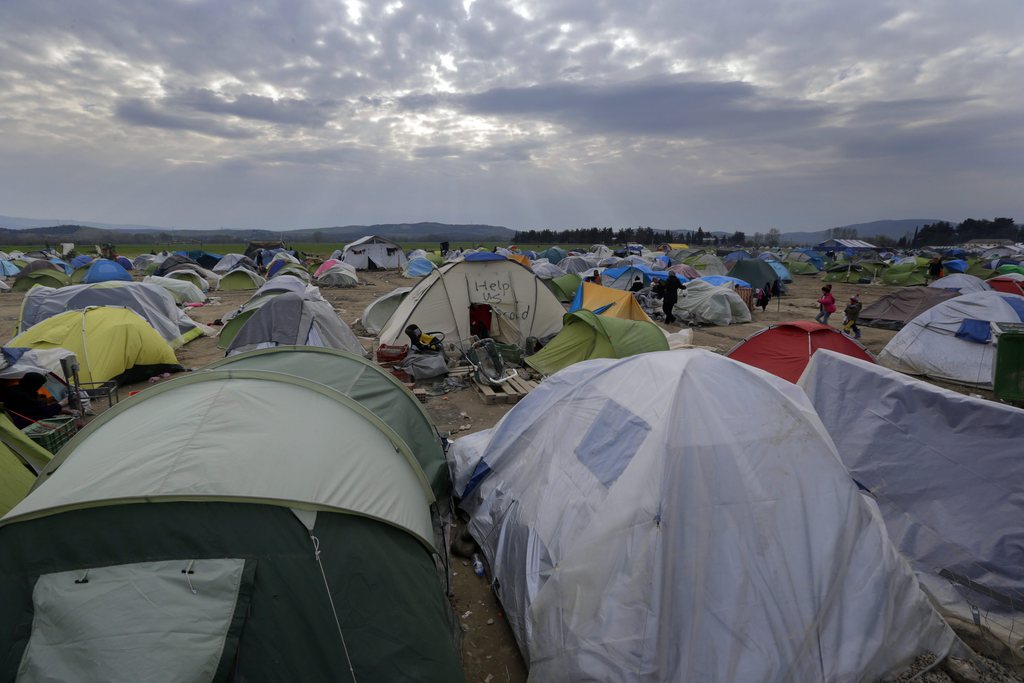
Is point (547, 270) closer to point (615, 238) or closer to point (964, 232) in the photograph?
point (615, 238)

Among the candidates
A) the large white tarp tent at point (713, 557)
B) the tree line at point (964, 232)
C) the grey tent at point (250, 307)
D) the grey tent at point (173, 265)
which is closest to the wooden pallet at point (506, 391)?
the grey tent at point (250, 307)

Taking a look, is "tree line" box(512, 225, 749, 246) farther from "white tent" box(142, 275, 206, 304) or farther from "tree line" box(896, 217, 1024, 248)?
"white tent" box(142, 275, 206, 304)

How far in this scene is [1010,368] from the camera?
9352 millimetres

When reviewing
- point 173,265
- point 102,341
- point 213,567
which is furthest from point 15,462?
point 173,265

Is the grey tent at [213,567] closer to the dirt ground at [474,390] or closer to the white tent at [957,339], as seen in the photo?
the dirt ground at [474,390]

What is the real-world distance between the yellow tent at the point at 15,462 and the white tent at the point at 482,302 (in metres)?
7.22

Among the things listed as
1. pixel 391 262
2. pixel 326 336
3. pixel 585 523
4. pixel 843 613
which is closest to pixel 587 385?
pixel 585 523

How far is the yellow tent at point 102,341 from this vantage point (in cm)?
1011

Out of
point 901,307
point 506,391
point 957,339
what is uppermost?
point 957,339

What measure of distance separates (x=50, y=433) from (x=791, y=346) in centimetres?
1051

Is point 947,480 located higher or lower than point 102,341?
lower

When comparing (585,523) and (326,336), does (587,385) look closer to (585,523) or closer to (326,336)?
(585,523)

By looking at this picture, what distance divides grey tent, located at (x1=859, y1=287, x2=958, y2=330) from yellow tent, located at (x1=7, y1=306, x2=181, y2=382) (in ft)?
70.8

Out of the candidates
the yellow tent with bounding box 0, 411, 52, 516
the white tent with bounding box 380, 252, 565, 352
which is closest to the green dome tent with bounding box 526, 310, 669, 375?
the white tent with bounding box 380, 252, 565, 352
